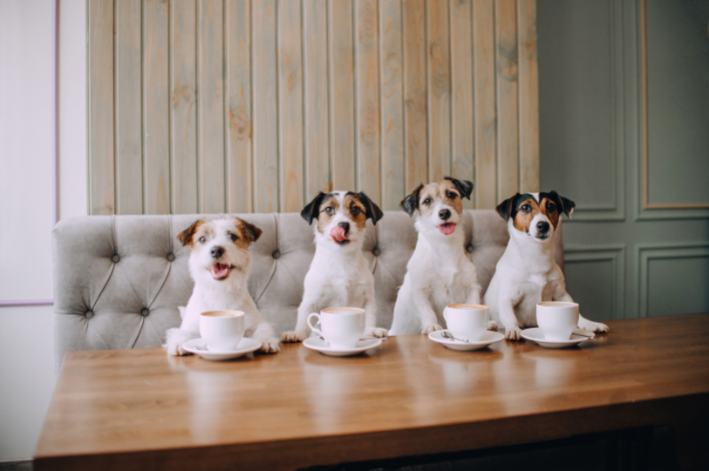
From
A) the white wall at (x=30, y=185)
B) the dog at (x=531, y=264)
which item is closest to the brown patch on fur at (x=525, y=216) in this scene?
the dog at (x=531, y=264)

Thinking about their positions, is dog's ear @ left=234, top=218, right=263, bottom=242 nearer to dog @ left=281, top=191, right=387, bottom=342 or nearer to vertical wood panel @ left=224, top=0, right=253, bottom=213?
dog @ left=281, top=191, right=387, bottom=342

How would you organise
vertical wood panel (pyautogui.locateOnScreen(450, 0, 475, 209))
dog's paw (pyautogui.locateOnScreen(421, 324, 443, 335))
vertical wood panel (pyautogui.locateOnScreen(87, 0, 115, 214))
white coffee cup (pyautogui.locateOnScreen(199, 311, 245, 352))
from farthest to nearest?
vertical wood panel (pyautogui.locateOnScreen(450, 0, 475, 209)), vertical wood panel (pyautogui.locateOnScreen(87, 0, 115, 214)), dog's paw (pyautogui.locateOnScreen(421, 324, 443, 335)), white coffee cup (pyautogui.locateOnScreen(199, 311, 245, 352))

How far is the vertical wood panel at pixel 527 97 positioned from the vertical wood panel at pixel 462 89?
269 mm

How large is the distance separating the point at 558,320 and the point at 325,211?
80 centimetres

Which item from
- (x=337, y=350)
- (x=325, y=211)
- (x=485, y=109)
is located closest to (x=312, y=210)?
(x=325, y=211)

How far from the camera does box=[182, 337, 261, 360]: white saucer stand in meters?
1.01

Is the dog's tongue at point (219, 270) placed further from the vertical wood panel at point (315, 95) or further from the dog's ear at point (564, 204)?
the dog's ear at point (564, 204)

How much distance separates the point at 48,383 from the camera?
1.83m

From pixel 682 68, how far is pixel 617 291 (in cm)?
153

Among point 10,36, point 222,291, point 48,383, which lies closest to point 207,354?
point 222,291

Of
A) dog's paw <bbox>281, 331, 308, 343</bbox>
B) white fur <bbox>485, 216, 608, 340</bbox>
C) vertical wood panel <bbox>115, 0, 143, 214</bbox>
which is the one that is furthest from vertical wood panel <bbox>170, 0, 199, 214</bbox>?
white fur <bbox>485, 216, 608, 340</bbox>

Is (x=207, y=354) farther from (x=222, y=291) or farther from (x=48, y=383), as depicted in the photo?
(x=48, y=383)

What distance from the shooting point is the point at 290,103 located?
1915 millimetres

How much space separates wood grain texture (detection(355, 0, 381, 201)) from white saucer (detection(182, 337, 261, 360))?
3.48 ft
